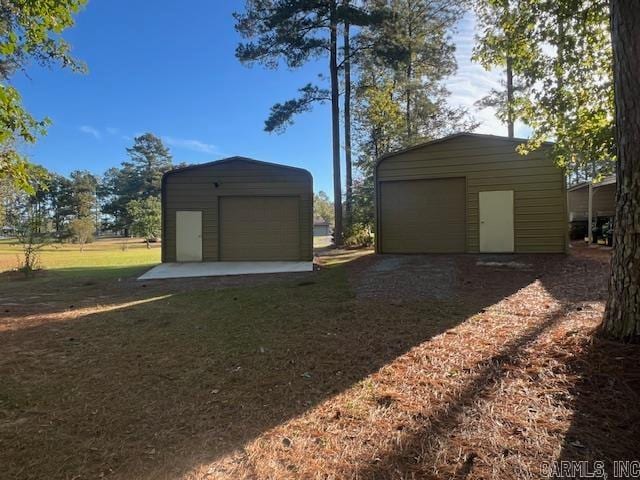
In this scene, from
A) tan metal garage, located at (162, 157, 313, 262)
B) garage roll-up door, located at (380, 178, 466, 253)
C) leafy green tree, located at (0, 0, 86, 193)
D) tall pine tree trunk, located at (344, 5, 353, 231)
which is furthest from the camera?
tall pine tree trunk, located at (344, 5, 353, 231)

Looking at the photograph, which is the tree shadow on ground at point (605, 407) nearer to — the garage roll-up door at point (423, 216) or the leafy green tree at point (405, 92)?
the garage roll-up door at point (423, 216)

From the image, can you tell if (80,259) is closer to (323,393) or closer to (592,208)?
(323,393)

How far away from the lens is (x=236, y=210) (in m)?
11.7

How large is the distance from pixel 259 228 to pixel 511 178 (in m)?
7.58

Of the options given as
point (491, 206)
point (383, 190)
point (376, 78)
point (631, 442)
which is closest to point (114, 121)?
point (376, 78)

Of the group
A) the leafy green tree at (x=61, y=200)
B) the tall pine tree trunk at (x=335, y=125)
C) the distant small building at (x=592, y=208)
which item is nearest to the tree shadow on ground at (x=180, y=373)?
the distant small building at (x=592, y=208)

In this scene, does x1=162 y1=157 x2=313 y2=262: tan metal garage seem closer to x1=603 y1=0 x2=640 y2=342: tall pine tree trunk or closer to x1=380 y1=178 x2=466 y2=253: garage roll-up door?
x1=380 y1=178 x2=466 y2=253: garage roll-up door

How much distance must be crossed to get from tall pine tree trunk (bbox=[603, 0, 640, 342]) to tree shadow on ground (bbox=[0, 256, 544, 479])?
2.62 ft

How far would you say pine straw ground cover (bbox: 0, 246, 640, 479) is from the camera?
176 cm

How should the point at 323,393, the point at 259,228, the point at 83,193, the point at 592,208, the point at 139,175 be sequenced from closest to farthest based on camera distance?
the point at 323,393 → the point at 259,228 → the point at 592,208 → the point at 83,193 → the point at 139,175

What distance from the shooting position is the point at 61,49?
475cm

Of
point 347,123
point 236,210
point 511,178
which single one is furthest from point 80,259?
point 511,178

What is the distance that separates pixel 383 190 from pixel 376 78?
1026 centimetres

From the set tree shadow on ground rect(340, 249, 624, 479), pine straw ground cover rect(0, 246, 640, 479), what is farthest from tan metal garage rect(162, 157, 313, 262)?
tree shadow on ground rect(340, 249, 624, 479)
